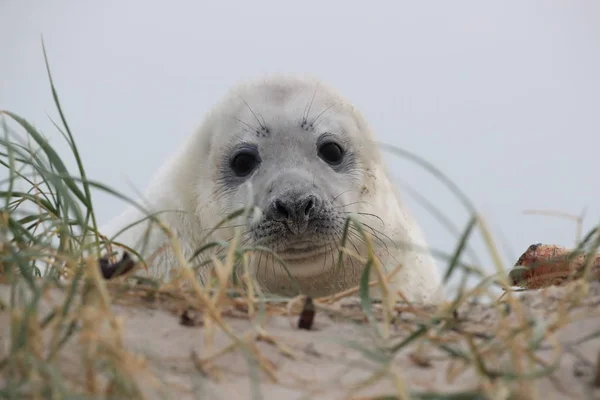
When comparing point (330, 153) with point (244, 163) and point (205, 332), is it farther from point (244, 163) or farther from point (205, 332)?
point (205, 332)

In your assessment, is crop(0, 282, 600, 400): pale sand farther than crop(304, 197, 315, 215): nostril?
No

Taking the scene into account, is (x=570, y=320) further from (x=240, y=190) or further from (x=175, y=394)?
(x=240, y=190)

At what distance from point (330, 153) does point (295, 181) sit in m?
0.51

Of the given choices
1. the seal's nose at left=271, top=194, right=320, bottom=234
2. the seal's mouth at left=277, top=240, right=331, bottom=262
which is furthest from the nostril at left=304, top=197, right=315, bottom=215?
the seal's mouth at left=277, top=240, right=331, bottom=262

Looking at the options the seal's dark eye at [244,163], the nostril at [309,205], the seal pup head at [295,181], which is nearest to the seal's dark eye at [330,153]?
the seal pup head at [295,181]

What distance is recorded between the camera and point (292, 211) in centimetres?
316

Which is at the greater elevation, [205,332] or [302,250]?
[302,250]

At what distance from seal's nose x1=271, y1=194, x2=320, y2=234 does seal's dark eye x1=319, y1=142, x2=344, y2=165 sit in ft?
2.07

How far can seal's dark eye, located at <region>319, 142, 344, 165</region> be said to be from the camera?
3777 millimetres

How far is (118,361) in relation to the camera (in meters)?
1.20

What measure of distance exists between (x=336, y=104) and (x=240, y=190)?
717mm

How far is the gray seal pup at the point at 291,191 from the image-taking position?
3258 mm

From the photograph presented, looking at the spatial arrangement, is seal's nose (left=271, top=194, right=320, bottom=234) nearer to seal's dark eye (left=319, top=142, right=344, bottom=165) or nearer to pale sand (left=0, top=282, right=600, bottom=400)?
seal's dark eye (left=319, top=142, right=344, bottom=165)

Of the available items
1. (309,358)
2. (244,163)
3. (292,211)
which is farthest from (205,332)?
(244,163)
